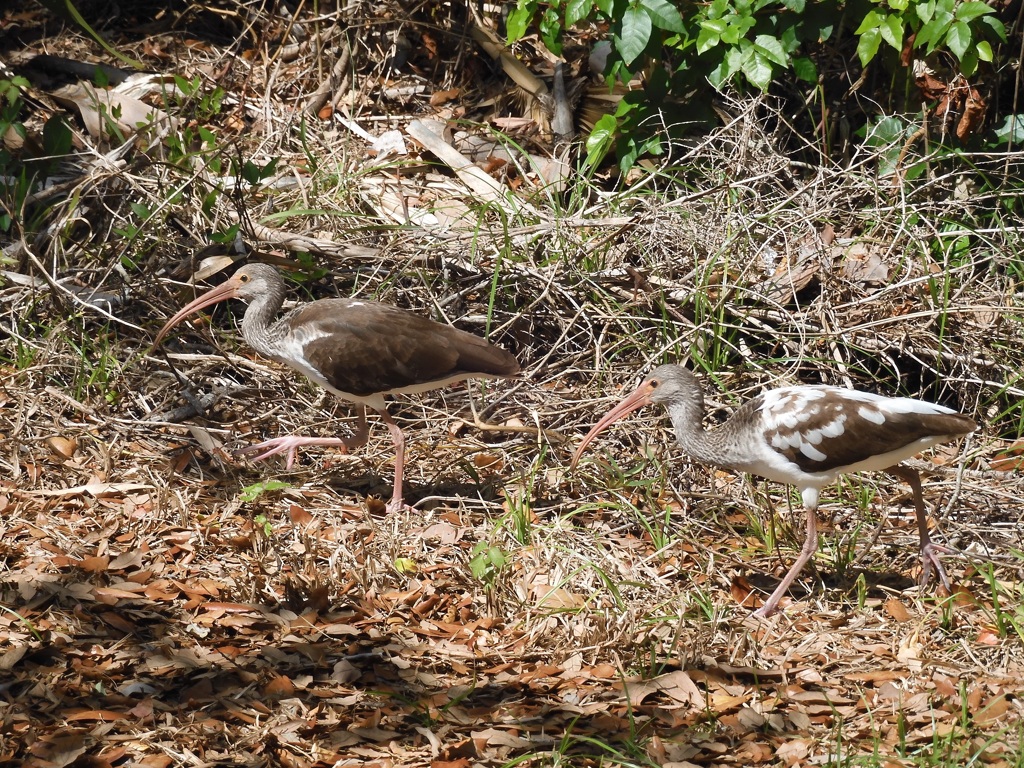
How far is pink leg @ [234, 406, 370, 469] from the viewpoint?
21.3ft

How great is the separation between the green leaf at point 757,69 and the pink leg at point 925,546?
2.80 m

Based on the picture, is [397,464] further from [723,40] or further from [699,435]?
[723,40]

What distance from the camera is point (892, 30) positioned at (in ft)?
22.6

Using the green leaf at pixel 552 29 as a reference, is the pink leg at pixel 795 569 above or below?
below

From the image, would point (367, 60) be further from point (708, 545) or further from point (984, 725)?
point (984, 725)

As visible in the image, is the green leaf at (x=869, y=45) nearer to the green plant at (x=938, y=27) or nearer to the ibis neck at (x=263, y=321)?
the green plant at (x=938, y=27)

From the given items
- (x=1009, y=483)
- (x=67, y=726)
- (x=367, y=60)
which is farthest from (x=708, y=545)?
(x=367, y=60)

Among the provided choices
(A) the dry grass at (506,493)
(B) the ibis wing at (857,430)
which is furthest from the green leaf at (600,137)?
(B) the ibis wing at (857,430)

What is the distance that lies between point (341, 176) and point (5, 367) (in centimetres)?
269

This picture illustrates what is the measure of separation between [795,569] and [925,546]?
705 millimetres

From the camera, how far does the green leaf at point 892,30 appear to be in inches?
270

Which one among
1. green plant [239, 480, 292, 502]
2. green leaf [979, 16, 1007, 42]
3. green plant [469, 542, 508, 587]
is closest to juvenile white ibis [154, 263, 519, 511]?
green plant [239, 480, 292, 502]

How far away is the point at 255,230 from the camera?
7.70m

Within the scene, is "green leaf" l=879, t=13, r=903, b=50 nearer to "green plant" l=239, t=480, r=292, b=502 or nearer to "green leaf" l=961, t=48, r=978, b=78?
"green leaf" l=961, t=48, r=978, b=78
